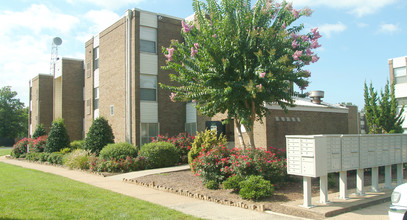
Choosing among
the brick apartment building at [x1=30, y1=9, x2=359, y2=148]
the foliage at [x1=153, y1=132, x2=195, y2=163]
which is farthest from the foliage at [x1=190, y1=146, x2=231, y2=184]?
the brick apartment building at [x1=30, y1=9, x2=359, y2=148]

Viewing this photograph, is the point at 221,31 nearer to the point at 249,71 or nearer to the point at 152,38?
the point at 249,71

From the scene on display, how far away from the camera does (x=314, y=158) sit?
8.20 m

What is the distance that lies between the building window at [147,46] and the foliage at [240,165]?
10894 mm

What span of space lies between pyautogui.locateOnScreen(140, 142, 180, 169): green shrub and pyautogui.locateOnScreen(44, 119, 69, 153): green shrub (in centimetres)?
952

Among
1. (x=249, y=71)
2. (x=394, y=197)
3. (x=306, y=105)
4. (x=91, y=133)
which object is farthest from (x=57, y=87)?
(x=394, y=197)

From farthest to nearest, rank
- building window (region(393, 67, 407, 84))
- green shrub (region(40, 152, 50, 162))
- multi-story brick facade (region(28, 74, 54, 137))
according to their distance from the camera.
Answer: multi-story brick facade (region(28, 74, 54, 137)) → building window (region(393, 67, 407, 84)) → green shrub (region(40, 152, 50, 162))

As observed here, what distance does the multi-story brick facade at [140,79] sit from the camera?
66.3ft

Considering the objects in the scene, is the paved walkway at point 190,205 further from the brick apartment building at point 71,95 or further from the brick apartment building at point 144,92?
the brick apartment building at point 71,95

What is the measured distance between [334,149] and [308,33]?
13.7 ft

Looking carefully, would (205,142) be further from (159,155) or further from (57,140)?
(57,140)

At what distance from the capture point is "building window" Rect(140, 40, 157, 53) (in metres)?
20.6

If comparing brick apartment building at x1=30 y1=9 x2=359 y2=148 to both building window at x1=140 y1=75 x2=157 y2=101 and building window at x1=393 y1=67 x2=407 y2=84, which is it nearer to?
building window at x1=140 y1=75 x2=157 y2=101

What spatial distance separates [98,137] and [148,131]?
2888 mm

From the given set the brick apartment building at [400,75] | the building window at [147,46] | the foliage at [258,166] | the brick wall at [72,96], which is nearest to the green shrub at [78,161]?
the building window at [147,46]
